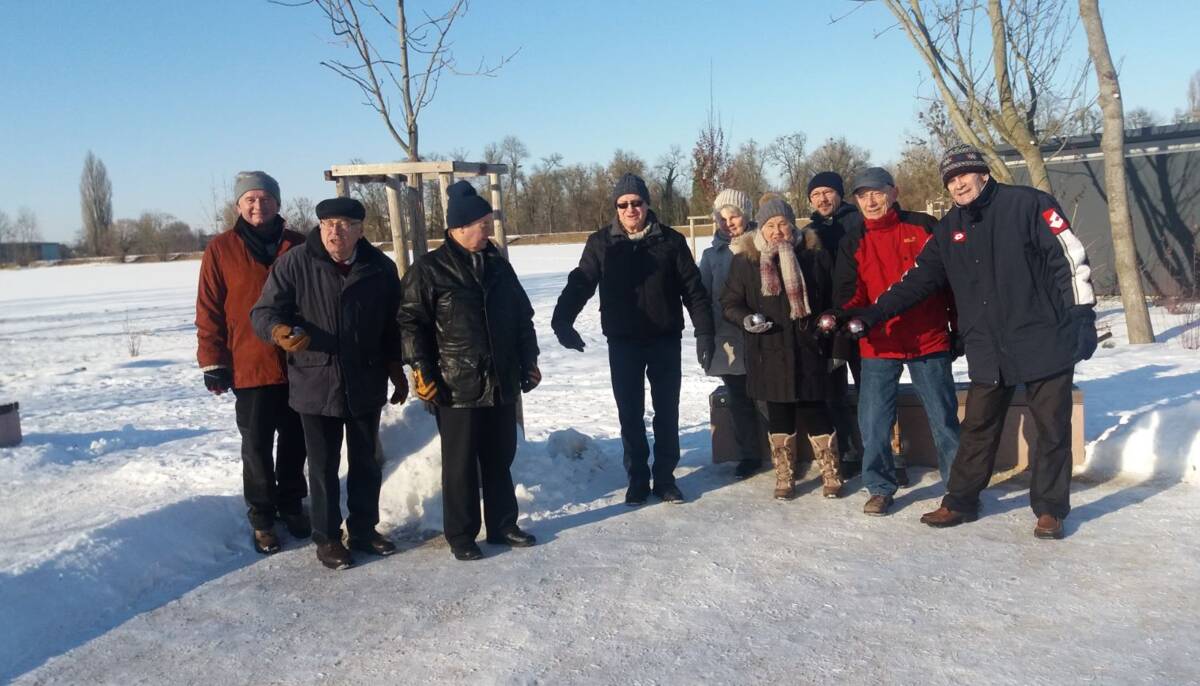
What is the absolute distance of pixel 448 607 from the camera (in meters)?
4.12

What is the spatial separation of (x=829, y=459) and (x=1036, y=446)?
1131 millimetres

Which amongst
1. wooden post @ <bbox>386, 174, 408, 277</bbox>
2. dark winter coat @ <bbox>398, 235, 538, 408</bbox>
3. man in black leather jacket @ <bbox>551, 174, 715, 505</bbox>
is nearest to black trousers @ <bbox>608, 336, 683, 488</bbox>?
man in black leather jacket @ <bbox>551, 174, 715, 505</bbox>

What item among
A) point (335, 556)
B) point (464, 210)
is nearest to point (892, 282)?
point (464, 210)

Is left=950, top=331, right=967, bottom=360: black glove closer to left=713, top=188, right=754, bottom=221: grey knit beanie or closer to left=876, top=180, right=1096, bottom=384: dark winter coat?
left=876, top=180, right=1096, bottom=384: dark winter coat

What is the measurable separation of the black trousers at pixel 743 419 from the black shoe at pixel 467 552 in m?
2.06

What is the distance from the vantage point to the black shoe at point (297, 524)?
5141 mm

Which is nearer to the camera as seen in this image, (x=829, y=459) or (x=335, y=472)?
(x=335, y=472)

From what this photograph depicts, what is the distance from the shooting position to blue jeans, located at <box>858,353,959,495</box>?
17.0ft

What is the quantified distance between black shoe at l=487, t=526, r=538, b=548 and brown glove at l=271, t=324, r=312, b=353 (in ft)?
4.67

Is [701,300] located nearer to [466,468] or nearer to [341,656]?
[466,468]

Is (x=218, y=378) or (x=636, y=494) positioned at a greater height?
(x=218, y=378)

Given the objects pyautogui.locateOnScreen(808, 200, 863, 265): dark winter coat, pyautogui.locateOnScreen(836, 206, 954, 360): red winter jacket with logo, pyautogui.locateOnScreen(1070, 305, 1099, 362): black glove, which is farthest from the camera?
pyautogui.locateOnScreen(808, 200, 863, 265): dark winter coat

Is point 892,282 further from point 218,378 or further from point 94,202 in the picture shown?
point 94,202

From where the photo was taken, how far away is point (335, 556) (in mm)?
4668
